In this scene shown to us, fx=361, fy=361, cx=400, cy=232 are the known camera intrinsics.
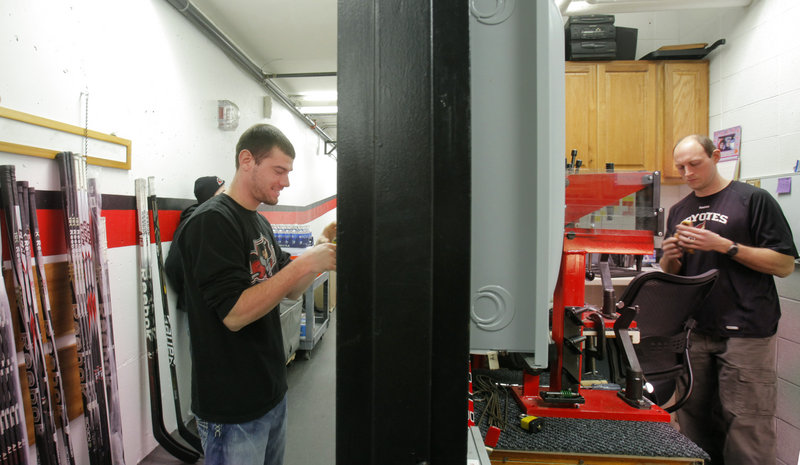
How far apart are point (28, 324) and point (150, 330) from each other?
823 mm

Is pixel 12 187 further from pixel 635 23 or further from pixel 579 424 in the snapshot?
pixel 635 23

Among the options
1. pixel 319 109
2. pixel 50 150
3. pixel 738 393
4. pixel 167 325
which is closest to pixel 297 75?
pixel 319 109

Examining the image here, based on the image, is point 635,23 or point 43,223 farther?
point 635,23

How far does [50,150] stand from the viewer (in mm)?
1585

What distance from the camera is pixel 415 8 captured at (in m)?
0.49

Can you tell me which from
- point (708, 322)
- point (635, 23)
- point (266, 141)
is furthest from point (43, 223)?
point (635, 23)

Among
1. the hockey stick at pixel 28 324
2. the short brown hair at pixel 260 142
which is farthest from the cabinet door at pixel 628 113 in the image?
the hockey stick at pixel 28 324

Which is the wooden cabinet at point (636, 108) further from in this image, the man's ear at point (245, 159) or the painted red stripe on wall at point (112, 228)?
the painted red stripe on wall at point (112, 228)

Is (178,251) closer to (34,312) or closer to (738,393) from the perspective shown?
(34,312)

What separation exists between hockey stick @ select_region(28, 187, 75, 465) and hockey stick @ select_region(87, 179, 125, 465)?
21cm

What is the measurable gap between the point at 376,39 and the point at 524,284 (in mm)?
404

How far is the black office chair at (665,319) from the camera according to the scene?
1.42 meters

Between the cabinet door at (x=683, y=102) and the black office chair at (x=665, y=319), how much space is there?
2.04 metres

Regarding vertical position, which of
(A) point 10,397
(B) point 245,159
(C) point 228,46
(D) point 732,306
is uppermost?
(C) point 228,46
